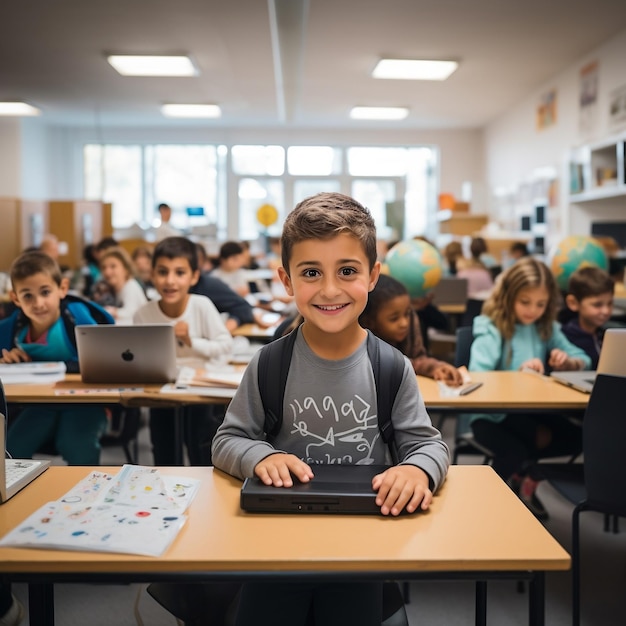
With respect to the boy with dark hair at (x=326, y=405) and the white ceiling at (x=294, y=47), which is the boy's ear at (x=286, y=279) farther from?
the white ceiling at (x=294, y=47)

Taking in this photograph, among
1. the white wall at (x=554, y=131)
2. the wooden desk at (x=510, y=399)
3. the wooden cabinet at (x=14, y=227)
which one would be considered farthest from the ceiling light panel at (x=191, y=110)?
the wooden desk at (x=510, y=399)

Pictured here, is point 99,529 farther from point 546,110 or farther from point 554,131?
point 546,110

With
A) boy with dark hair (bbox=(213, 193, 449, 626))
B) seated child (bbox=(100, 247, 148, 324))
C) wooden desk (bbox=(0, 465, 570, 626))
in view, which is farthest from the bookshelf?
wooden desk (bbox=(0, 465, 570, 626))

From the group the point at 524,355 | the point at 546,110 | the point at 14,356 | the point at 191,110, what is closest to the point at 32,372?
the point at 14,356

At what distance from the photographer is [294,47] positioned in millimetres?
7078

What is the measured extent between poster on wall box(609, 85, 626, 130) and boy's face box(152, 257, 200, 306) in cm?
500

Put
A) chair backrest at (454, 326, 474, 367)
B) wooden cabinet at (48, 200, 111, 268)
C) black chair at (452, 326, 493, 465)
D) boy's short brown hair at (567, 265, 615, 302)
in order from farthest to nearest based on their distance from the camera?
wooden cabinet at (48, 200, 111, 268)
boy's short brown hair at (567, 265, 615, 302)
chair backrest at (454, 326, 474, 367)
black chair at (452, 326, 493, 465)

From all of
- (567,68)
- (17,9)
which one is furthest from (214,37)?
(567,68)

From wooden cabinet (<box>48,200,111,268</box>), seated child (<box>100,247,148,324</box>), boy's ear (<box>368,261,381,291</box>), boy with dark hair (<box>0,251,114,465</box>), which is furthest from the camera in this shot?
wooden cabinet (<box>48,200,111,268</box>)

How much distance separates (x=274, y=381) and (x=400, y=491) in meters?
0.34

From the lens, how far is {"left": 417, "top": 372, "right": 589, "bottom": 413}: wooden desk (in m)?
2.23

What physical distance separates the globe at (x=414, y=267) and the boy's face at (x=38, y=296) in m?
1.48

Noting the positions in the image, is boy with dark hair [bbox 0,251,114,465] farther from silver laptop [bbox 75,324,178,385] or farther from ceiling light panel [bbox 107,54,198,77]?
ceiling light panel [bbox 107,54,198,77]

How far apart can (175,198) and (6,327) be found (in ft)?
33.4
